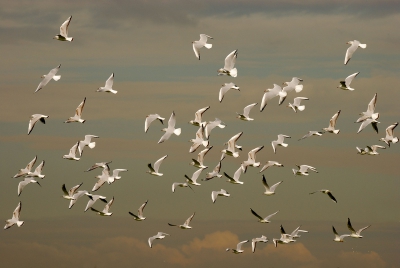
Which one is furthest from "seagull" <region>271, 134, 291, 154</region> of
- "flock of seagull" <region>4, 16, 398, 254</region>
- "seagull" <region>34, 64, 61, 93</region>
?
"seagull" <region>34, 64, 61, 93</region>

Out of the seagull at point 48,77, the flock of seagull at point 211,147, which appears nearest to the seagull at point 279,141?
the flock of seagull at point 211,147

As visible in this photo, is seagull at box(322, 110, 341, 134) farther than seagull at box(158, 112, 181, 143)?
Yes

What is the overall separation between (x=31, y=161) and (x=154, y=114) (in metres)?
8.78

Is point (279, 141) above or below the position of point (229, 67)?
below

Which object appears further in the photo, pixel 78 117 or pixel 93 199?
pixel 93 199

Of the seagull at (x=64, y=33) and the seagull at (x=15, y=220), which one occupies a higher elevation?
the seagull at (x=64, y=33)

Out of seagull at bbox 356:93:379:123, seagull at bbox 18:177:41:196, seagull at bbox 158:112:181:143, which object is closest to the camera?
seagull at bbox 158:112:181:143

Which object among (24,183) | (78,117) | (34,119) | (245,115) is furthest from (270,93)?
(24,183)

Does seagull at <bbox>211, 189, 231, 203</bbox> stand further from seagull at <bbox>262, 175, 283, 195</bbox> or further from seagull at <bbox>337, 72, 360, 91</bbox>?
seagull at <bbox>337, 72, 360, 91</bbox>

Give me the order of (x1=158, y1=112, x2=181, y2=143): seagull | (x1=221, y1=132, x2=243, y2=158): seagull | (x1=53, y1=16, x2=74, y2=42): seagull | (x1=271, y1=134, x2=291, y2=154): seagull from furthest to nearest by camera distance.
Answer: (x1=271, y1=134, x2=291, y2=154): seagull → (x1=221, y1=132, x2=243, y2=158): seagull → (x1=158, y1=112, x2=181, y2=143): seagull → (x1=53, y1=16, x2=74, y2=42): seagull

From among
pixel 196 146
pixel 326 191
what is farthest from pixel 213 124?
pixel 326 191

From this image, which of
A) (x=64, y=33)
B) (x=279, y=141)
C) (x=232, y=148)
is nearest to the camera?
(x=64, y=33)

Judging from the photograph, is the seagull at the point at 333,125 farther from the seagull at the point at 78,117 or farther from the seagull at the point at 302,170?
the seagull at the point at 78,117

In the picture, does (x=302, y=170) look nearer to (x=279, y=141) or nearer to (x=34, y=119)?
(x=279, y=141)
